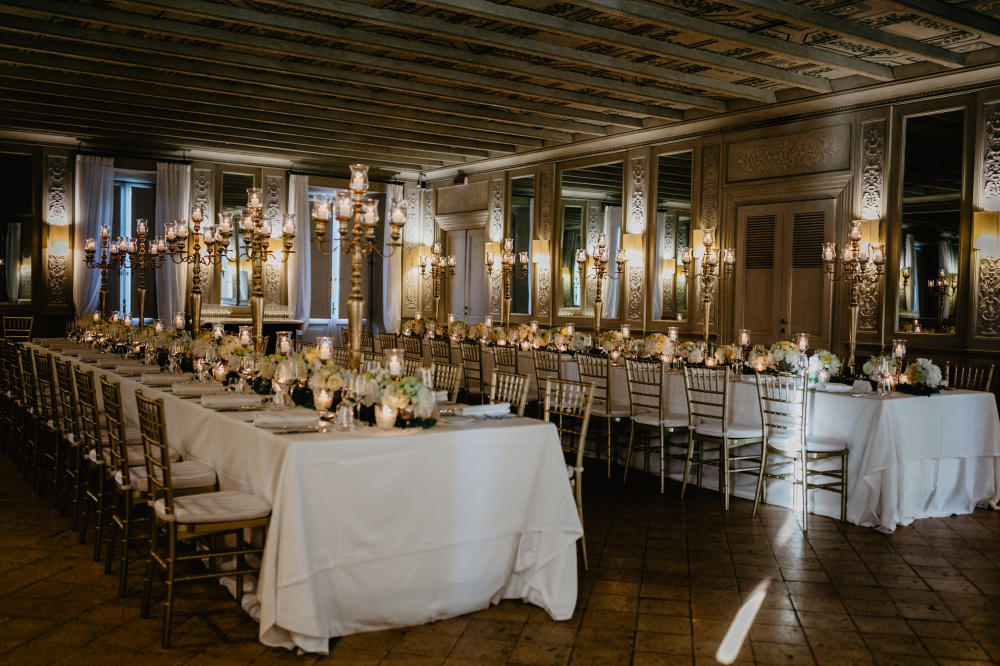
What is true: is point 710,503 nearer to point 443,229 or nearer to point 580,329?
point 580,329

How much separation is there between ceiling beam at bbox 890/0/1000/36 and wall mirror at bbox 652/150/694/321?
4.80 meters

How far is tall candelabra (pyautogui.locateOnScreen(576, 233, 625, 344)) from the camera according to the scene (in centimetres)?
945

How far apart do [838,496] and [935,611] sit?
1954 millimetres

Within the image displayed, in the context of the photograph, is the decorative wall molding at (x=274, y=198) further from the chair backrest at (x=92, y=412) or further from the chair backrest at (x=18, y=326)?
the chair backrest at (x=92, y=412)

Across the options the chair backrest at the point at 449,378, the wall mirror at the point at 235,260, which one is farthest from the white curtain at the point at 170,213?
the chair backrest at the point at 449,378

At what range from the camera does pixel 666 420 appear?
21.9 ft

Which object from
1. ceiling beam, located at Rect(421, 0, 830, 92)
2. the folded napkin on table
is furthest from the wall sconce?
the folded napkin on table

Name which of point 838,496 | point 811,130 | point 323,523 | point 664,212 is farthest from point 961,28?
point 323,523

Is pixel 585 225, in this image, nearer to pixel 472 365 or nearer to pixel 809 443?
pixel 472 365

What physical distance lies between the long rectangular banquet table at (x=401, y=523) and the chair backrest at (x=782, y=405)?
253 centimetres

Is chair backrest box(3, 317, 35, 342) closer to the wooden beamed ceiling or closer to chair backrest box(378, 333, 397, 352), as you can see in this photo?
the wooden beamed ceiling

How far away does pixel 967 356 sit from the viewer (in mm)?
8609

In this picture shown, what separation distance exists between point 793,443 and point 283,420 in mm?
3599

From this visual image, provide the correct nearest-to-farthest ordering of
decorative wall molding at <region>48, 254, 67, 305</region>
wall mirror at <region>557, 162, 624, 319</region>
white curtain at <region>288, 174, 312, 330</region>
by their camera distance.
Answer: wall mirror at <region>557, 162, 624, 319</region> → decorative wall molding at <region>48, 254, 67, 305</region> → white curtain at <region>288, 174, 312, 330</region>
